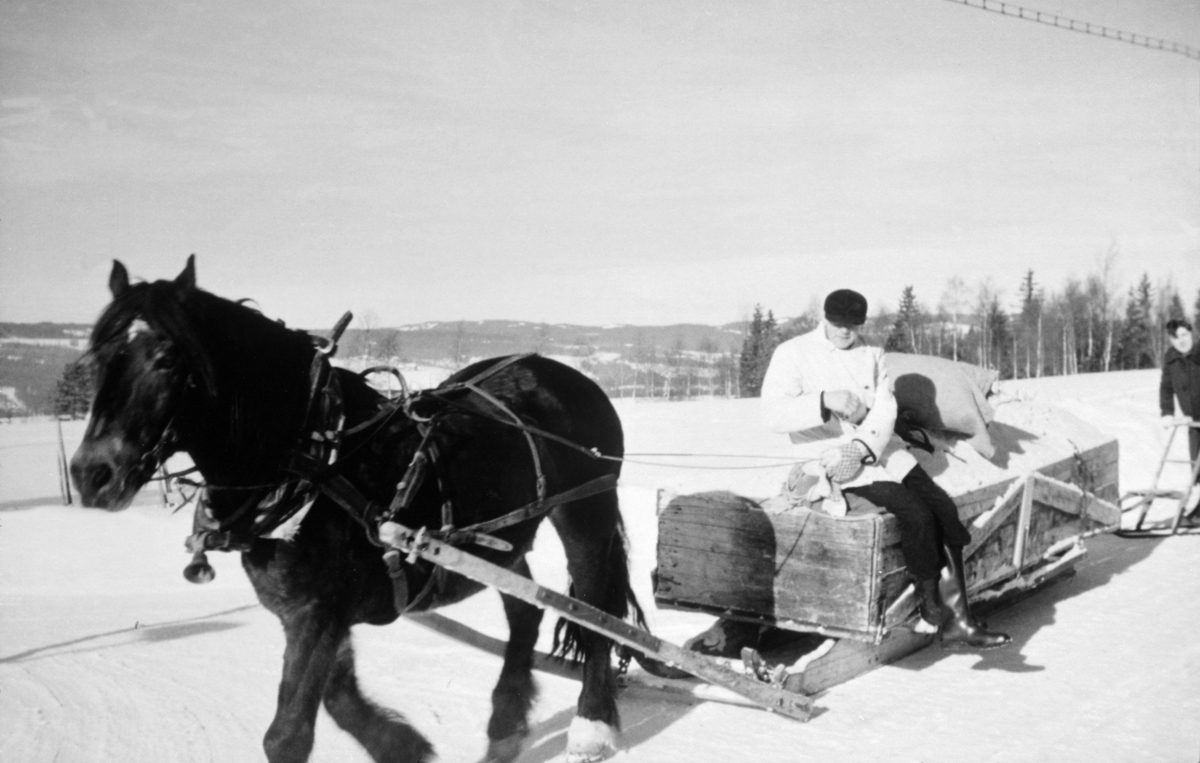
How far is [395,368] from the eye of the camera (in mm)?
4078

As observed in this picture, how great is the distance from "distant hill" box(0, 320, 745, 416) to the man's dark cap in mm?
2444

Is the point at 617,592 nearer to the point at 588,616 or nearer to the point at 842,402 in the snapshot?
the point at 588,616

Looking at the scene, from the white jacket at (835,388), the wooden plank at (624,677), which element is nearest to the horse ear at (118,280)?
the wooden plank at (624,677)

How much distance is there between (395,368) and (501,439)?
59 centimetres

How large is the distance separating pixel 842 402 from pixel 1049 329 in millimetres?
80699

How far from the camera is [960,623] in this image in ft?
15.9

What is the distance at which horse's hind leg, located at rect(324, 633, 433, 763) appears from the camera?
3680 mm

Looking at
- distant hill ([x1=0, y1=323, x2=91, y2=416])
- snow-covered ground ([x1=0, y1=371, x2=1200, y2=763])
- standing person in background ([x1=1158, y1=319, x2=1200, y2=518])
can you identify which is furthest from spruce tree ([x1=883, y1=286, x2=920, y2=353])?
distant hill ([x1=0, y1=323, x2=91, y2=416])

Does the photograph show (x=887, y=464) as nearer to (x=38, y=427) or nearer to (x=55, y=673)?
(x=55, y=673)

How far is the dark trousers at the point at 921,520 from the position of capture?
4859 mm

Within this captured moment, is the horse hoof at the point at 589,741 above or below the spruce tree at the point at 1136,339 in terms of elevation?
below

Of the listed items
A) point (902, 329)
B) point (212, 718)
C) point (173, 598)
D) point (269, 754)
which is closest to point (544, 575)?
point (173, 598)

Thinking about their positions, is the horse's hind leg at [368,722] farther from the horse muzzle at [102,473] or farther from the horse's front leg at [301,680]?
the horse muzzle at [102,473]

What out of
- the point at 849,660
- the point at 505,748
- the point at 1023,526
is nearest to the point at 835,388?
the point at 849,660
